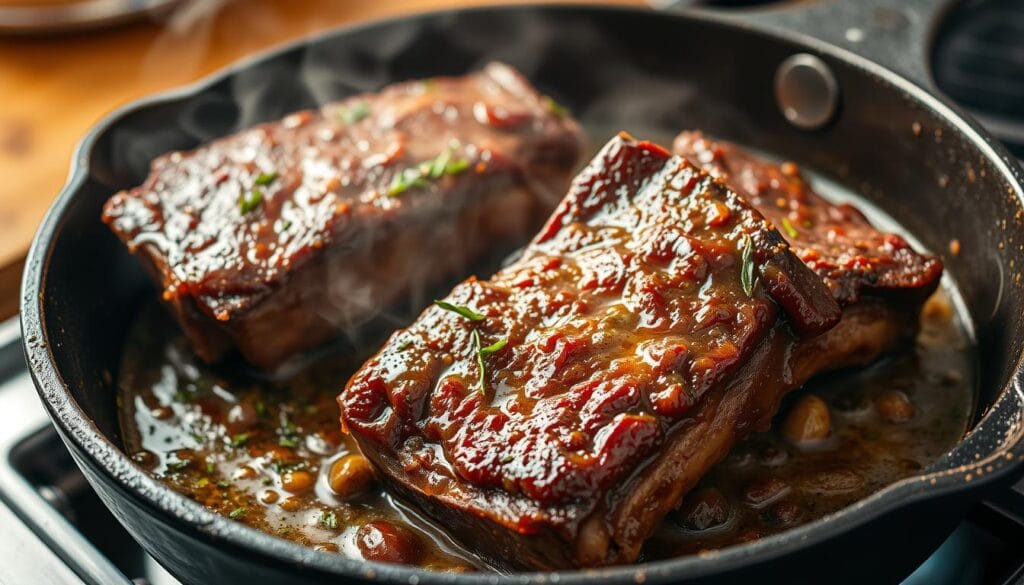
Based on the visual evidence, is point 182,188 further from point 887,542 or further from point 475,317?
point 887,542

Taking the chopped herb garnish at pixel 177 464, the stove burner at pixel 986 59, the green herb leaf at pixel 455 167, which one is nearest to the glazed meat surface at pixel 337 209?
the green herb leaf at pixel 455 167

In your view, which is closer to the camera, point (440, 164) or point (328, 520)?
point (328, 520)

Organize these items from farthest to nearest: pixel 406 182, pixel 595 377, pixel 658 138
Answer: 1. pixel 658 138
2. pixel 406 182
3. pixel 595 377

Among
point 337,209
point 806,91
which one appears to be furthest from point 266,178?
point 806,91

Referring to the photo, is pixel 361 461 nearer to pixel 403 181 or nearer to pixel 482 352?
pixel 482 352

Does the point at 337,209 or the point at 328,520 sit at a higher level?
the point at 337,209

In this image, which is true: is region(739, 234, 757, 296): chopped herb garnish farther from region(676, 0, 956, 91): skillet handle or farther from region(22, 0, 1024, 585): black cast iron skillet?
region(676, 0, 956, 91): skillet handle
